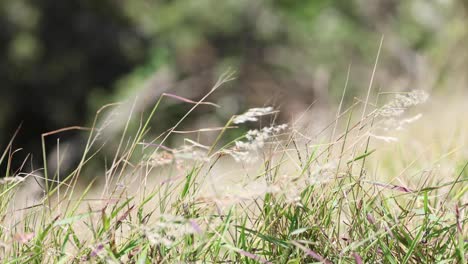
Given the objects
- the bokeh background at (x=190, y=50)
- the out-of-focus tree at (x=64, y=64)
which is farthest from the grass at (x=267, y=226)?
the out-of-focus tree at (x=64, y=64)

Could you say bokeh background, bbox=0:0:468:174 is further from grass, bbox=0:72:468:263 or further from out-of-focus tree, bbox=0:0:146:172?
grass, bbox=0:72:468:263

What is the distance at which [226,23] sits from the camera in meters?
12.7

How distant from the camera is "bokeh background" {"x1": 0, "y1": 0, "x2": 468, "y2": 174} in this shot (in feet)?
40.8

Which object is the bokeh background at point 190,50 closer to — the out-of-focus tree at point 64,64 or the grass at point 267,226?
the out-of-focus tree at point 64,64

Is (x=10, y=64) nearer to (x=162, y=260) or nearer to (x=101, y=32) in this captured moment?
(x=101, y=32)

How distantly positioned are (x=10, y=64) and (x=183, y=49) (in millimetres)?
2961

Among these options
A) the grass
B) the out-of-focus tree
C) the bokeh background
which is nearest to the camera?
the grass

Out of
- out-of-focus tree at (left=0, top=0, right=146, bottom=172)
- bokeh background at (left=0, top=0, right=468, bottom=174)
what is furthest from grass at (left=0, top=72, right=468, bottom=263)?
out-of-focus tree at (left=0, top=0, right=146, bottom=172)

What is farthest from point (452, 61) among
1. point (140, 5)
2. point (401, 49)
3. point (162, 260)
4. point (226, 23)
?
point (162, 260)

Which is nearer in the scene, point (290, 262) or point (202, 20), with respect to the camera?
point (290, 262)

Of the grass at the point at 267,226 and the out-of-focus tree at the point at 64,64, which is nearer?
the grass at the point at 267,226

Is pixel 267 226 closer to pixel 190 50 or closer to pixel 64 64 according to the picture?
pixel 190 50

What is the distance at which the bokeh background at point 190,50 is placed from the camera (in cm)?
1244

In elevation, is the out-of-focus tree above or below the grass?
above
